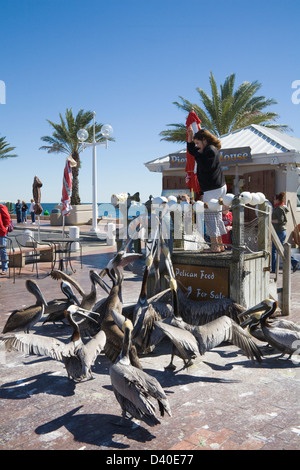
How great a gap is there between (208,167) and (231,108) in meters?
17.2

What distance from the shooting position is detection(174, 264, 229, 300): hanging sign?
621 cm

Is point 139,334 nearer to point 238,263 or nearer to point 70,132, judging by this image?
point 238,263

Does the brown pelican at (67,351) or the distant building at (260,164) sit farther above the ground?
the distant building at (260,164)

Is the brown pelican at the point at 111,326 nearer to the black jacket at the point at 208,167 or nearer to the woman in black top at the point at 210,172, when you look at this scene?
the woman in black top at the point at 210,172

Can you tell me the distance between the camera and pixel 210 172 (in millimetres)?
6883

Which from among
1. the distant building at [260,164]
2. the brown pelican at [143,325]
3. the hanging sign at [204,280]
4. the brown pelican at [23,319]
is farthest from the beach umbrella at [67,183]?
the brown pelican at [143,325]

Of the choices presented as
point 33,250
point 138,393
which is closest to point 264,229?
point 138,393

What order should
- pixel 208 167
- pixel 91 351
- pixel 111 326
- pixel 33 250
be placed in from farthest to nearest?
pixel 33 250 → pixel 208 167 → pixel 111 326 → pixel 91 351

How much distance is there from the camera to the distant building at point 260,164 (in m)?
14.0

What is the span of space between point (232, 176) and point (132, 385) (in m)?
14.0

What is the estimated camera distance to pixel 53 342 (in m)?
4.48

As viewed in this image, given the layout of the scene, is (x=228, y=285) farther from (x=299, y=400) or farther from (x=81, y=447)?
(x=81, y=447)

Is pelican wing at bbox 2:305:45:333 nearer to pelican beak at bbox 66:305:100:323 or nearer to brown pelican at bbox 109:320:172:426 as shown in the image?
pelican beak at bbox 66:305:100:323

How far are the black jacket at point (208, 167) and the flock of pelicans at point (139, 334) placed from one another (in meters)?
1.56
